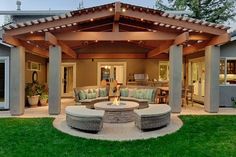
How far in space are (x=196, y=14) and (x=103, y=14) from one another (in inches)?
801

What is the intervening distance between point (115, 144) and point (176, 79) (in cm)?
505

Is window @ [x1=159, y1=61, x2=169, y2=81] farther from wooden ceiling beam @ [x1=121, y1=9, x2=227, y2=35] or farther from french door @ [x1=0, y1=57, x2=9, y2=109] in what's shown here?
french door @ [x1=0, y1=57, x2=9, y2=109]

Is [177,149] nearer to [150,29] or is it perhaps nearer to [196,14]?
[150,29]

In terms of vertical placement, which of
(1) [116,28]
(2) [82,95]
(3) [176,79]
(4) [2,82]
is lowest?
(2) [82,95]

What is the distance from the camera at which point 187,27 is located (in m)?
9.96

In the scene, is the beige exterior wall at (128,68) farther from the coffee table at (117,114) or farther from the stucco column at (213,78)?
the coffee table at (117,114)

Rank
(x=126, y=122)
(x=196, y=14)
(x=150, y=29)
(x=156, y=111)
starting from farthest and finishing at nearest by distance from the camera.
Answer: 1. (x=196, y=14)
2. (x=150, y=29)
3. (x=126, y=122)
4. (x=156, y=111)

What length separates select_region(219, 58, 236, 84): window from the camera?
508 inches

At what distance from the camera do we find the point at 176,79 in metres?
10.8

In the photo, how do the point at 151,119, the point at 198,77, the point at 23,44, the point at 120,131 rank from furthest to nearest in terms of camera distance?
the point at 198,77
the point at 23,44
the point at 120,131
the point at 151,119

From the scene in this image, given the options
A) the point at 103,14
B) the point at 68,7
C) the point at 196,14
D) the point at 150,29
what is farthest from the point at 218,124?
the point at 68,7

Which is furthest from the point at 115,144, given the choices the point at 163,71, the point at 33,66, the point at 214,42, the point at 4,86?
the point at 163,71

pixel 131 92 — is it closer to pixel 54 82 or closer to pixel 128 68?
pixel 54 82

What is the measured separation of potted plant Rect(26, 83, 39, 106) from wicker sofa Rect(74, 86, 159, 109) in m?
2.53
